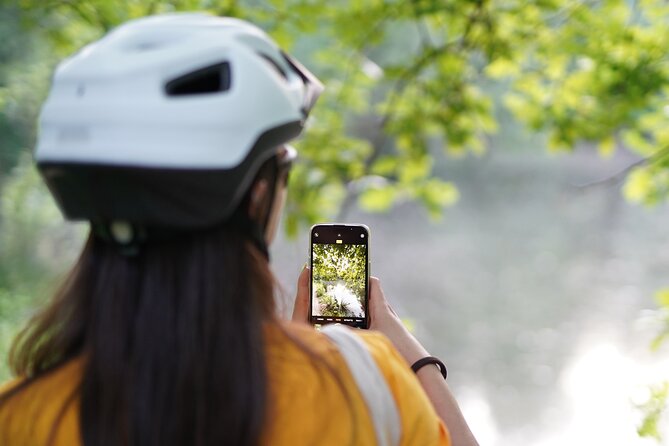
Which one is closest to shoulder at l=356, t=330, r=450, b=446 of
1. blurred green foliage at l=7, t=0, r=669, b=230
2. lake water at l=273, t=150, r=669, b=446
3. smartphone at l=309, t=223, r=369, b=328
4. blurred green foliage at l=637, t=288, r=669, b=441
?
smartphone at l=309, t=223, r=369, b=328

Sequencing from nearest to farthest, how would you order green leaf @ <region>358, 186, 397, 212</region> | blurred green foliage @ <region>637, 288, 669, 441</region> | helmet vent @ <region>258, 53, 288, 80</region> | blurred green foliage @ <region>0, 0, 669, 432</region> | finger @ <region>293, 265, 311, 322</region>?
1. helmet vent @ <region>258, 53, 288, 80</region>
2. finger @ <region>293, 265, 311, 322</region>
3. blurred green foliage @ <region>637, 288, 669, 441</region>
4. blurred green foliage @ <region>0, 0, 669, 432</region>
5. green leaf @ <region>358, 186, 397, 212</region>

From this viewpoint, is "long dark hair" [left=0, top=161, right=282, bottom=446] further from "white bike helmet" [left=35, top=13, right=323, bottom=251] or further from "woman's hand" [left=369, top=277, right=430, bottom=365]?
"woman's hand" [left=369, top=277, right=430, bottom=365]

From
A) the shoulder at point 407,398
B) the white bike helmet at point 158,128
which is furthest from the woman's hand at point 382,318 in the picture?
the white bike helmet at point 158,128

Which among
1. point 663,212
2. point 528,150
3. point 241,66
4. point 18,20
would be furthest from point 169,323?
point 663,212

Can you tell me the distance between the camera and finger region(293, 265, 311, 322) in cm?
98

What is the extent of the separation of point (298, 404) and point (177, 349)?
12 cm

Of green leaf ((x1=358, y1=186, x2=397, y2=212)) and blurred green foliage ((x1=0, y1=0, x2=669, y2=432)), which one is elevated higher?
blurred green foliage ((x1=0, y1=0, x2=669, y2=432))

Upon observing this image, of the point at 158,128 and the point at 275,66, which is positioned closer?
the point at 158,128

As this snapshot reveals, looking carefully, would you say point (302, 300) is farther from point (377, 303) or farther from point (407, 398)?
point (407, 398)

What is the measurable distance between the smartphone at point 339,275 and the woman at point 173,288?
230 millimetres

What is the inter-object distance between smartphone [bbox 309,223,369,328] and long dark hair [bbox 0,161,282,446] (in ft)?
0.89

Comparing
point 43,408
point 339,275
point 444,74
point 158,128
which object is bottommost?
point 43,408

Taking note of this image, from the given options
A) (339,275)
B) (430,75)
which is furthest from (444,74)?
(339,275)

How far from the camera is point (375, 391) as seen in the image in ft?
2.26
